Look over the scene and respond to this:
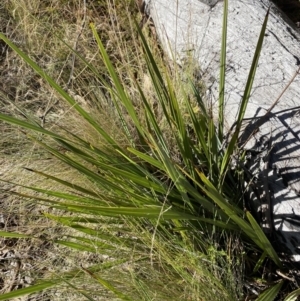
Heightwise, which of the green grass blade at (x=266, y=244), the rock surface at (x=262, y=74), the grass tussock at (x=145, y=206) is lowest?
the grass tussock at (x=145, y=206)

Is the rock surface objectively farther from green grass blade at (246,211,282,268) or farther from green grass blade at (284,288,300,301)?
green grass blade at (284,288,300,301)

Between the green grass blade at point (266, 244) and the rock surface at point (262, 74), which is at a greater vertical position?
the rock surface at point (262, 74)

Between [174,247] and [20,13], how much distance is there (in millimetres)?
1832

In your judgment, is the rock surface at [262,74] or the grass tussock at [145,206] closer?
the grass tussock at [145,206]

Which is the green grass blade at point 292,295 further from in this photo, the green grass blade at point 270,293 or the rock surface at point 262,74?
the rock surface at point 262,74

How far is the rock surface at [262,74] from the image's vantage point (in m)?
1.60

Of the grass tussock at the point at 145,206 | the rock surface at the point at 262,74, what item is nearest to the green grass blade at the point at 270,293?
the grass tussock at the point at 145,206

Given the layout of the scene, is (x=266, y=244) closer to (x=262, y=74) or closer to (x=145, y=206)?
(x=145, y=206)

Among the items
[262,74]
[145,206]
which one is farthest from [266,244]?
Answer: [262,74]

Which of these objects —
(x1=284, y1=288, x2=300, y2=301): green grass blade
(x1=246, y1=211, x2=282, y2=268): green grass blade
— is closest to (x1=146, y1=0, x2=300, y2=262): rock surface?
(x1=246, y1=211, x2=282, y2=268): green grass blade

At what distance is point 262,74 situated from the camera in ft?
6.08

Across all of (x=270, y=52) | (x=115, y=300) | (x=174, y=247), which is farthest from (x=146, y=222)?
(x=270, y=52)

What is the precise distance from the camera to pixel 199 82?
204cm

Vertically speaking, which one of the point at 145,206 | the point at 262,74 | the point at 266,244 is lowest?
the point at 145,206
